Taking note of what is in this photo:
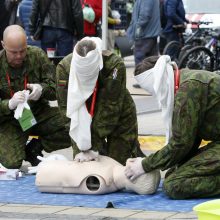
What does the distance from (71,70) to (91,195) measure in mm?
976

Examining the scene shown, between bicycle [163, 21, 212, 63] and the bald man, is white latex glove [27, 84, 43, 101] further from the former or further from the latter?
bicycle [163, 21, 212, 63]

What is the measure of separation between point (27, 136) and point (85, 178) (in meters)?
1.49

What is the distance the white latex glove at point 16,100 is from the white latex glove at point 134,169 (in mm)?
1419

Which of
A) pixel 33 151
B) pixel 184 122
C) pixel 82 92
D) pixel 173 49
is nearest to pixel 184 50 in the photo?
pixel 173 49

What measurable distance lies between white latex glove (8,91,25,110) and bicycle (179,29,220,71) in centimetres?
780

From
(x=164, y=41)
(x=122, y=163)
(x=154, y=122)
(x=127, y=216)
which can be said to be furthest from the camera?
(x=164, y=41)

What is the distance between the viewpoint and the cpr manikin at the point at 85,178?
7.52 m

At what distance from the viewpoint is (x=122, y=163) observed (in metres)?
8.30

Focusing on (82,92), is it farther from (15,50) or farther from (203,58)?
(203,58)

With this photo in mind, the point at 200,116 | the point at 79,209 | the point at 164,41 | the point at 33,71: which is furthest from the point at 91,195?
the point at 164,41

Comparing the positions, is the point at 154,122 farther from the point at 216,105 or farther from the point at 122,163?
the point at 216,105

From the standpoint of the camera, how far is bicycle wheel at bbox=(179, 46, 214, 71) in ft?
52.7

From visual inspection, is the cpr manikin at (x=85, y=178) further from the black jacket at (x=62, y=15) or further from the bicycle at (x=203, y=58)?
the bicycle at (x=203, y=58)

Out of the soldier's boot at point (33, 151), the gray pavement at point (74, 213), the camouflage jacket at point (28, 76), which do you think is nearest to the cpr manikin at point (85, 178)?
the gray pavement at point (74, 213)
